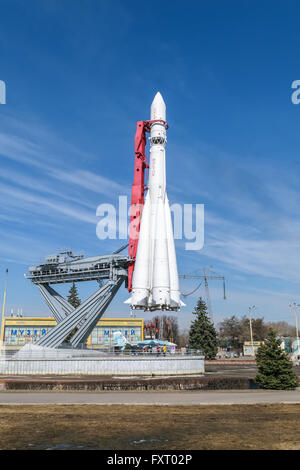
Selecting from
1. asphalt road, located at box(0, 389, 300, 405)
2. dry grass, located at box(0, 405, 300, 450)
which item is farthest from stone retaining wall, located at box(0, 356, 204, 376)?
dry grass, located at box(0, 405, 300, 450)

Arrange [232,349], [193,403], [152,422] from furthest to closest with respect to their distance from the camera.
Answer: [232,349] < [193,403] < [152,422]

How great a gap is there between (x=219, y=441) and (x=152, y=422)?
8.85 ft

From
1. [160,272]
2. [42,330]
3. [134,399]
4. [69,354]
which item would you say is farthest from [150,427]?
[42,330]

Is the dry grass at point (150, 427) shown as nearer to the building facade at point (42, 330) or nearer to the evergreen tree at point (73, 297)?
the building facade at point (42, 330)

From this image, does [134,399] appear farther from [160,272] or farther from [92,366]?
[160,272]

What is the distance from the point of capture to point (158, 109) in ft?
132

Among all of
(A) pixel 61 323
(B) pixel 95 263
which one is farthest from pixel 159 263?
(A) pixel 61 323

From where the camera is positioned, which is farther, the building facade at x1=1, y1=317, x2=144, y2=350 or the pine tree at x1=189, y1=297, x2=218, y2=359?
the building facade at x1=1, y1=317, x2=144, y2=350

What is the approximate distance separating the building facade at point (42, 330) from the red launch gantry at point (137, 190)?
37.8 m

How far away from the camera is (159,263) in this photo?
35.2 metres

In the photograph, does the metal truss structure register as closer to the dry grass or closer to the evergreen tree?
the dry grass

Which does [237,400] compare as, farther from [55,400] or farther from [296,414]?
[55,400]

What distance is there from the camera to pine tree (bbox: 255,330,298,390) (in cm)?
2014

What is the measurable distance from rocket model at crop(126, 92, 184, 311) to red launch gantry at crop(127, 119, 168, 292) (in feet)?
4.90
